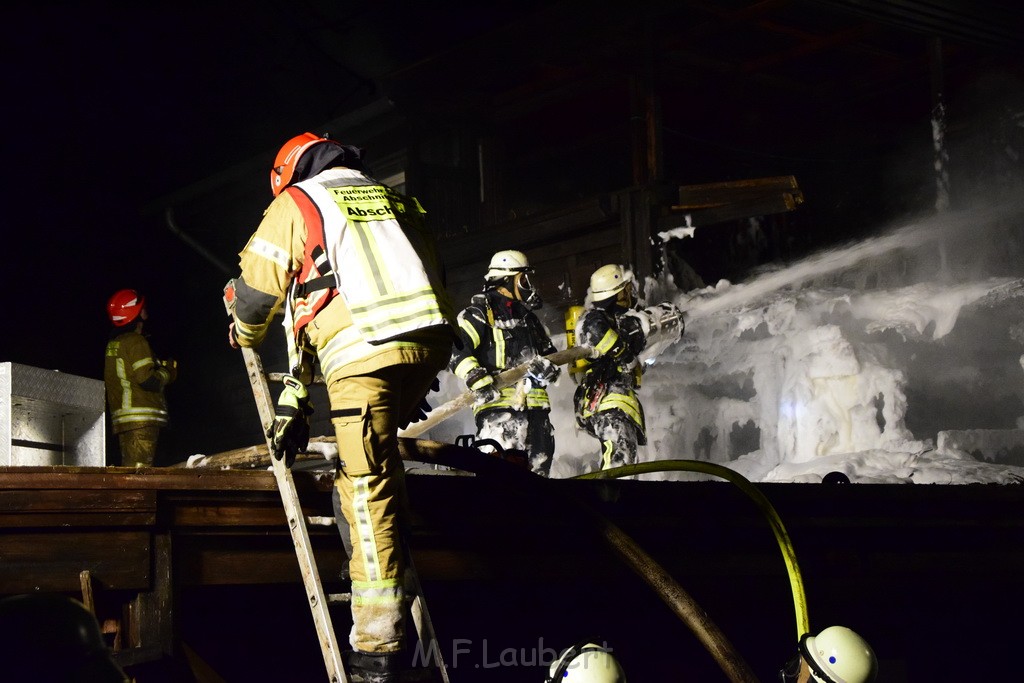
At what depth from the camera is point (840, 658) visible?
411 centimetres

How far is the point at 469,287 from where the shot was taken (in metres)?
11.7

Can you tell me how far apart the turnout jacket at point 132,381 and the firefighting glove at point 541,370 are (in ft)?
11.0

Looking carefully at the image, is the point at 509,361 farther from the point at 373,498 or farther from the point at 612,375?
the point at 373,498

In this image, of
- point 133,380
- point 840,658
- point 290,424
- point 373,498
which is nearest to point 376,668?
point 373,498

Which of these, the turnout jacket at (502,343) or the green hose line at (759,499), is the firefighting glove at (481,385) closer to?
the turnout jacket at (502,343)

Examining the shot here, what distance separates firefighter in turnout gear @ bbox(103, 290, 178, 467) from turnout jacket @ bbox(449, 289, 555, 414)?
2.80m

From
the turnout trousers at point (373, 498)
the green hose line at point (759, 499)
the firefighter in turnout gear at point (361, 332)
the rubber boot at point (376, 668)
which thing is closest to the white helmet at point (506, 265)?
the green hose line at point (759, 499)

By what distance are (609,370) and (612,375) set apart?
47 millimetres

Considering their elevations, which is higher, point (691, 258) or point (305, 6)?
point (305, 6)

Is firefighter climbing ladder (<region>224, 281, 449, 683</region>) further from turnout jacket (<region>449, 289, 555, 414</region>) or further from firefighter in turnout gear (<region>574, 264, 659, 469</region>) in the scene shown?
firefighter in turnout gear (<region>574, 264, 659, 469</region>)

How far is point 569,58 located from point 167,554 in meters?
8.02

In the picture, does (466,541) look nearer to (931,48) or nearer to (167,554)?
(167,554)

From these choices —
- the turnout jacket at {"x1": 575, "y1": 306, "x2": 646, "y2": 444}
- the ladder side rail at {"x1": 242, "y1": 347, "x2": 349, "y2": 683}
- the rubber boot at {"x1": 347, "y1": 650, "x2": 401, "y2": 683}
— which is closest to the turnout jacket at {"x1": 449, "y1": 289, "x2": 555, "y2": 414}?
the turnout jacket at {"x1": 575, "y1": 306, "x2": 646, "y2": 444}

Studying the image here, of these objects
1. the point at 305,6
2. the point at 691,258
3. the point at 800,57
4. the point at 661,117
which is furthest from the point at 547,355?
the point at 305,6
